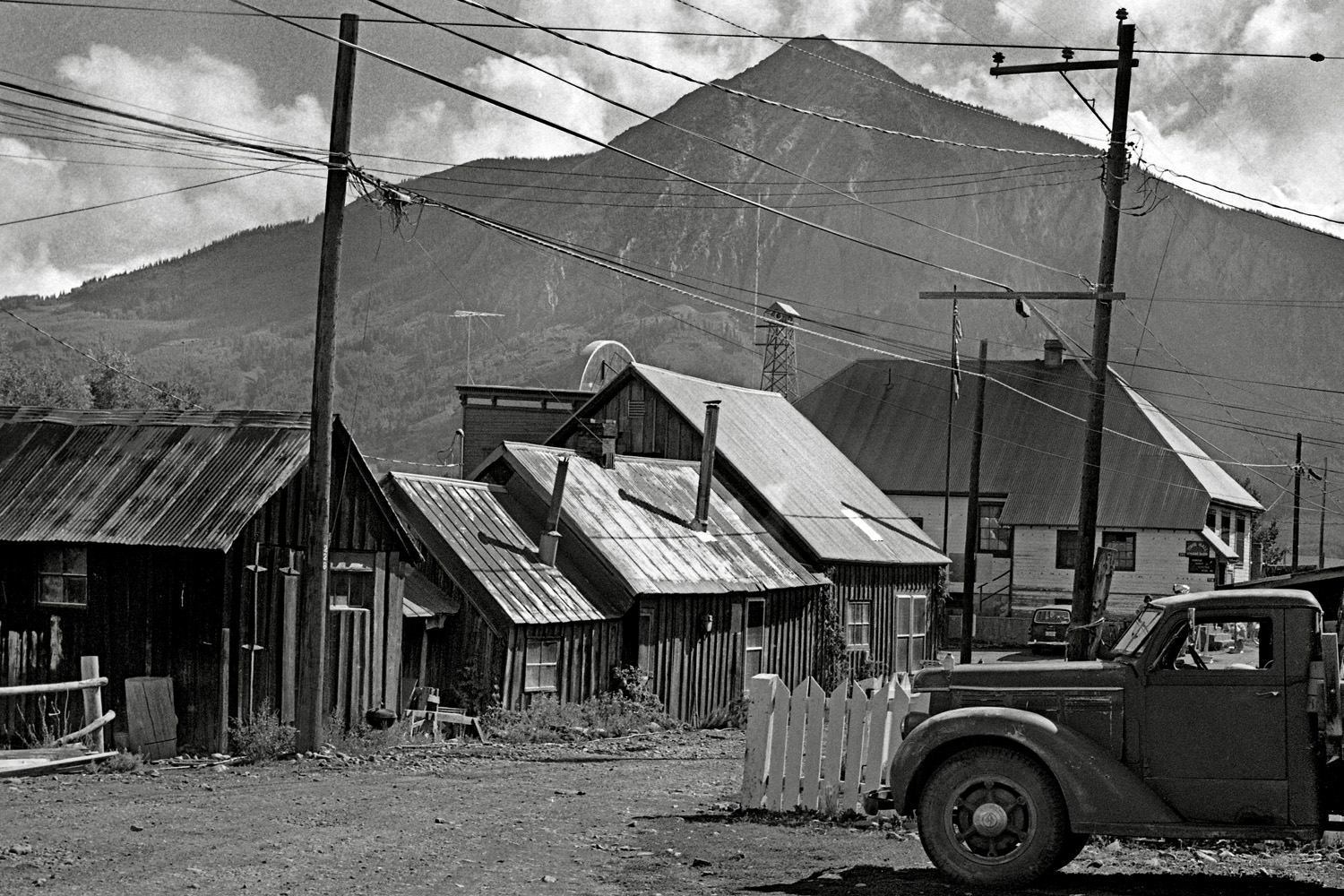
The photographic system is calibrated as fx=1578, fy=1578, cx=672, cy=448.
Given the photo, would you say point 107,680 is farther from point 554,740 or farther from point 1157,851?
point 1157,851

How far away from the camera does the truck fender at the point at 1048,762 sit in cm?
1182

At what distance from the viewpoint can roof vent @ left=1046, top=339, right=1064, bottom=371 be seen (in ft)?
234

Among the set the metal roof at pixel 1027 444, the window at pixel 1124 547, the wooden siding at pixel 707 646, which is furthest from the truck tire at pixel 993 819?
the window at pixel 1124 547

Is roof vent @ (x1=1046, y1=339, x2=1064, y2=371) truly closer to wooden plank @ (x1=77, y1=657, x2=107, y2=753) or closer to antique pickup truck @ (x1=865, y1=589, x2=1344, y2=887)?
wooden plank @ (x1=77, y1=657, x2=107, y2=753)

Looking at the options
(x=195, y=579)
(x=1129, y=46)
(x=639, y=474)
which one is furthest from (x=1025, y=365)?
(x=195, y=579)

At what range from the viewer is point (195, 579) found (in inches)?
898

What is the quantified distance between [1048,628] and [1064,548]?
1223 cm

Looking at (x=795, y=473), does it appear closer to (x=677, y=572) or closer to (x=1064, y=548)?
(x=677, y=572)

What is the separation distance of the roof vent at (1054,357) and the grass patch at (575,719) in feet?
147

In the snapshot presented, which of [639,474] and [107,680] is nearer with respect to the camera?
[107,680]

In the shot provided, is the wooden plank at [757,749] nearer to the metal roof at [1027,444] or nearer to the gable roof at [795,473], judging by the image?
the gable roof at [795,473]

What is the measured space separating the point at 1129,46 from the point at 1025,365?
145 feet

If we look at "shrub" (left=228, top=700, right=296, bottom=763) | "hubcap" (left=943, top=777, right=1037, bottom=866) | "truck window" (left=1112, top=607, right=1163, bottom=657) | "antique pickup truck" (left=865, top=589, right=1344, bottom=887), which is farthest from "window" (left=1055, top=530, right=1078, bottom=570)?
"hubcap" (left=943, top=777, right=1037, bottom=866)

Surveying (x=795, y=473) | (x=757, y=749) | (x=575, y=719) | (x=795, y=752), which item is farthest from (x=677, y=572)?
(x=795, y=752)
